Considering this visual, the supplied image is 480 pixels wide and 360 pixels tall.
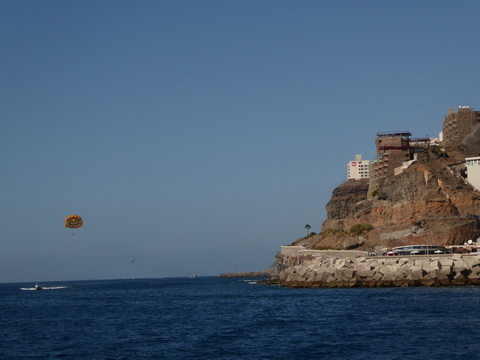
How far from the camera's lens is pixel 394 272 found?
8800 centimetres

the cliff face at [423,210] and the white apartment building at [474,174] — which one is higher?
the white apartment building at [474,174]

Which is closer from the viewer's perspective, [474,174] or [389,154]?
[474,174]

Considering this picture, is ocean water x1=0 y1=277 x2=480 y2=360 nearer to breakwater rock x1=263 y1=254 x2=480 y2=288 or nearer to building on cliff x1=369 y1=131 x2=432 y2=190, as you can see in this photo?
breakwater rock x1=263 y1=254 x2=480 y2=288

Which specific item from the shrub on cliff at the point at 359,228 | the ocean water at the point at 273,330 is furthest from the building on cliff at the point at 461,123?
the ocean water at the point at 273,330

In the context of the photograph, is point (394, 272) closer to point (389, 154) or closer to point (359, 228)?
point (359, 228)

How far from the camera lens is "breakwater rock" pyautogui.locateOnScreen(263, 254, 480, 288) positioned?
82.9 m

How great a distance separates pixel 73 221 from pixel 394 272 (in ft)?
187

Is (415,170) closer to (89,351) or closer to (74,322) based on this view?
(74,322)

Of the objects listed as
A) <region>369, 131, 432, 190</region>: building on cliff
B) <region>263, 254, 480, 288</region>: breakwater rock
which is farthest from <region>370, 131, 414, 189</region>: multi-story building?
<region>263, 254, 480, 288</region>: breakwater rock

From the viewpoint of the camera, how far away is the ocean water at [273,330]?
133 feet

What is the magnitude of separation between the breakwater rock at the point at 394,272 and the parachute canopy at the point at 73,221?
39.2 meters

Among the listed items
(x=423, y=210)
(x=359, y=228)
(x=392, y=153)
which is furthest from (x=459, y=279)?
(x=392, y=153)

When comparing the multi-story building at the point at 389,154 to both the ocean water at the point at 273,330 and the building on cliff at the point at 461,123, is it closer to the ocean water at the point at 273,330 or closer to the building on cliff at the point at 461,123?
the building on cliff at the point at 461,123

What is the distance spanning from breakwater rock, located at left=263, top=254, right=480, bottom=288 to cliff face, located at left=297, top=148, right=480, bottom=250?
21.3 m
